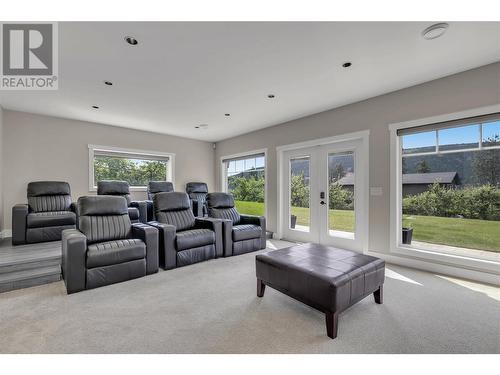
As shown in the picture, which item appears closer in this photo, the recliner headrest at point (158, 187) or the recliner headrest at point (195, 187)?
the recliner headrest at point (158, 187)

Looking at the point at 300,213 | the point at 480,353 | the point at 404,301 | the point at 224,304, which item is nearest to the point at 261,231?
the point at 300,213

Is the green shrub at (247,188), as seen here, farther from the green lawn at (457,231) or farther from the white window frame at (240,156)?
the green lawn at (457,231)

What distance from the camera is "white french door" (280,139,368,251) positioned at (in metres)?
3.82

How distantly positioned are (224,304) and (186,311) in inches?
13.9

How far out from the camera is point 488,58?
251 centimetres

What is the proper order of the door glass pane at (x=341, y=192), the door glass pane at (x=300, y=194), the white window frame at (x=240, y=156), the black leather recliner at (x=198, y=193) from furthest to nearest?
the black leather recliner at (x=198, y=193), the white window frame at (x=240, y=156), the door glass pane at (x=300, y=194), the door glass pane at (x=341, y=192)

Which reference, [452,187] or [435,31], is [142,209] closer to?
[435,31]

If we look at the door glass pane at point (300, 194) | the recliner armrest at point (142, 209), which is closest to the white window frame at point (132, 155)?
the recliner armrest at point (142, 209)

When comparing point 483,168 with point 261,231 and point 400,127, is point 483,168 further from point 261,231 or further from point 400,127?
point 261,231

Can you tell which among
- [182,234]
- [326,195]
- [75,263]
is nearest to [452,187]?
[326,195]

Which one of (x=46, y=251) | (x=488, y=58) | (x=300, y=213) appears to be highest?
(x=488, y=58)

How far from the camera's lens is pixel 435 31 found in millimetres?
2047

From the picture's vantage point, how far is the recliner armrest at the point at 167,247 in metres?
3.11
